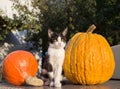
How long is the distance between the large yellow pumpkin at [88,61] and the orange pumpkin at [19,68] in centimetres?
44

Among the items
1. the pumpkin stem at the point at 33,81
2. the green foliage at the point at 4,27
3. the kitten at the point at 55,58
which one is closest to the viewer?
the pumpkin stem at the point at 33,81

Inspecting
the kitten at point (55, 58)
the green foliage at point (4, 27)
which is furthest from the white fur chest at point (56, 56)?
the green foliage at point (4, 27)

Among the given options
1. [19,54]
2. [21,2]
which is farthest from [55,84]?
[21,2]

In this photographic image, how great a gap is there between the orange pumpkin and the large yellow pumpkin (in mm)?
439

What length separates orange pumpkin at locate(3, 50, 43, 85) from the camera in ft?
14.0

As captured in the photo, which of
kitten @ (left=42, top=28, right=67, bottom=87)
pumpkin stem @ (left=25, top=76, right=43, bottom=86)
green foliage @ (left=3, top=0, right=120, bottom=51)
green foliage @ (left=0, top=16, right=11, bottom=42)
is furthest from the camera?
green foliage @ (left=0, top=16, right=11, bottom=42)

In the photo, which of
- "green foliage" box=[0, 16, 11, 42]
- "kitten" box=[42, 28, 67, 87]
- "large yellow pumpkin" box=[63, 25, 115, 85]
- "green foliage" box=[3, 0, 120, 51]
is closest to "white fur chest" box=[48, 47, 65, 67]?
"kitten" box=[42, 28, 67, 87]

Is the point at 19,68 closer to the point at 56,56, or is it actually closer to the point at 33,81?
the point at 33,81

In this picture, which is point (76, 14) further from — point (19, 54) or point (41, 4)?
point (19, 54)

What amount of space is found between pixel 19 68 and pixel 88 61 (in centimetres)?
86

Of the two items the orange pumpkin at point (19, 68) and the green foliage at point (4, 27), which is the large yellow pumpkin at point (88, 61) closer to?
the orange pumpkin at point (19, 68)

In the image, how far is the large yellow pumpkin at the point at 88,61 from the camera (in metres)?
4.29

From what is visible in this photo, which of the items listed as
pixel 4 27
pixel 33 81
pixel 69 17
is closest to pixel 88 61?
pixel 33 81

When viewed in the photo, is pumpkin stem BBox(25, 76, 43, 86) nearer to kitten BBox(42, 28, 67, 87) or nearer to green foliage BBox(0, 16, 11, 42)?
kitten BBox(42, 28, 67, 87)
